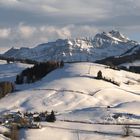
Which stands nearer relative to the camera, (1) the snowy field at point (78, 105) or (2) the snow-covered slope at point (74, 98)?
(1) the snowy field at point (78, 105)

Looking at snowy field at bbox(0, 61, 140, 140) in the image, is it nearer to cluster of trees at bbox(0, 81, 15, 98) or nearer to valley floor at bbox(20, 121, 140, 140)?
valley floor at bbox(20, 121, 140, 140)

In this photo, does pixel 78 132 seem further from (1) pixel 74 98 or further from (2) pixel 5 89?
(2) pixel 5 89

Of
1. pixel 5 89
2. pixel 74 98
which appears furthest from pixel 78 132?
pixel 5 89

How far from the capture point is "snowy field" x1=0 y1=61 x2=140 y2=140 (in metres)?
110

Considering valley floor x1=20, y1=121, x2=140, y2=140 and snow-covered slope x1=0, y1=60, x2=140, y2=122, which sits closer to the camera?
valley floor x1=20, y1=121, x2=140, y2=140

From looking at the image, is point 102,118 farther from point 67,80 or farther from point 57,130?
point 67,80

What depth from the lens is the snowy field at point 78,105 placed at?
110m

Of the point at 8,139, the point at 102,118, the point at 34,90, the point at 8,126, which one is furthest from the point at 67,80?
the point at 8,139

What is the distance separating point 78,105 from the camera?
15888cm

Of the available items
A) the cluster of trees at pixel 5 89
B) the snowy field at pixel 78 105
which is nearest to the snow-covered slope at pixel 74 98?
the snowy field at pixel 78 105

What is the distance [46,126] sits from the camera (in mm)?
115812

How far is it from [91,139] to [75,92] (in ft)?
225

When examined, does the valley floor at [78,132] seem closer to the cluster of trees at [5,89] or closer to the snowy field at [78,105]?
the snowy field at [78,105]

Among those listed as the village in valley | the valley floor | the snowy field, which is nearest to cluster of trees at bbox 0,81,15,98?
the snowy field
